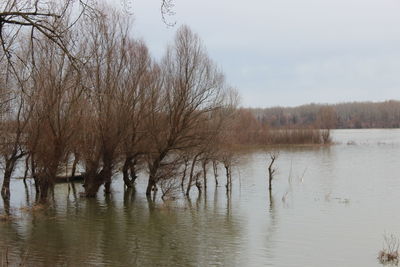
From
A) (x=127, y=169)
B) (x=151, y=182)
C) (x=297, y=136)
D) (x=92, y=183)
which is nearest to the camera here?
(x=92, y=183)

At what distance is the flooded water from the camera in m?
14.2

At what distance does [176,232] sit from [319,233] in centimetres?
528

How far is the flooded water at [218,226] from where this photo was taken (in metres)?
14.2

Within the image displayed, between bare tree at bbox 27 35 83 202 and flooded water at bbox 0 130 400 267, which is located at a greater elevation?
bare tree at bbox 27 35 83 202

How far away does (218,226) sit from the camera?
19.3 meters

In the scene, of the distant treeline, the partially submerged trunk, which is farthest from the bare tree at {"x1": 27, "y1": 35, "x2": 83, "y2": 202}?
the distant treeline

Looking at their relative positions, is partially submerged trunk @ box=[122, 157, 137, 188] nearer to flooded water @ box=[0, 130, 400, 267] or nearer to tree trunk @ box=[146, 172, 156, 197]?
flooded water @ box=[0, 130, 400, 267]

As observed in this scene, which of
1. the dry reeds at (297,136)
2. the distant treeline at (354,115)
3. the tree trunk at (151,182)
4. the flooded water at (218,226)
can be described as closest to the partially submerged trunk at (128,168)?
the flooded water at (218,226)

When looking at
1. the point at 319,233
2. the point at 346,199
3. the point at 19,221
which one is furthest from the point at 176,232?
the point at 346,199

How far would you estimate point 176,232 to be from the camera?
1800 cm

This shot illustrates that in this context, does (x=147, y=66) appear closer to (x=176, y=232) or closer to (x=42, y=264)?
(x=176, y=232)

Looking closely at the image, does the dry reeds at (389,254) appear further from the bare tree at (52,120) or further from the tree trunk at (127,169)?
the tree trunk at (127,169)

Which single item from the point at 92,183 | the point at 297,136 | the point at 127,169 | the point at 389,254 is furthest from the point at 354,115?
the point at 389,254

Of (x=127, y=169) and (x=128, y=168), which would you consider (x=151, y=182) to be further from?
(x=128, y=168)
